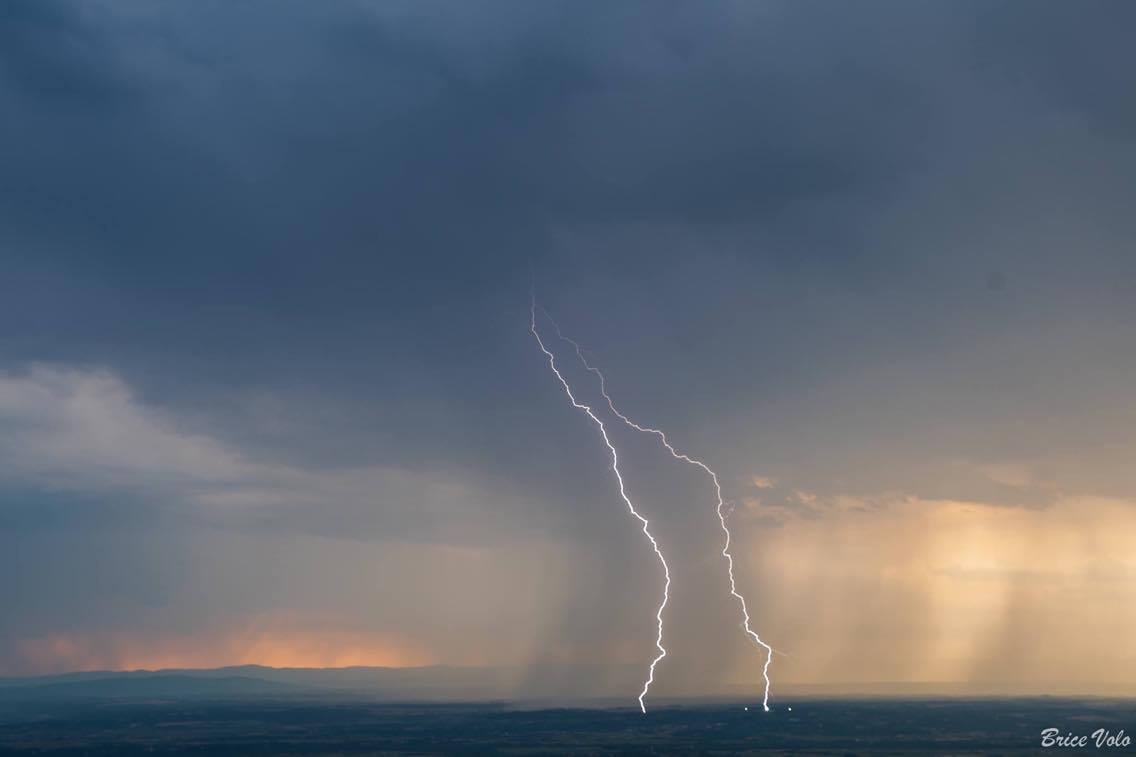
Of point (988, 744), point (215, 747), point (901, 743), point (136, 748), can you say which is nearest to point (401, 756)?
point (215, 747)

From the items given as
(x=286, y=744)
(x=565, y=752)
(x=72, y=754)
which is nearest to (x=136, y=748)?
(x=72, y=754)

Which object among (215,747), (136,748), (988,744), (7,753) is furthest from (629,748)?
(7,753)

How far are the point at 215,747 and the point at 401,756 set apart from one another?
4055 cm

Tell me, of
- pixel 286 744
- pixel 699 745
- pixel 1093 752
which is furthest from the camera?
pixel 286 744

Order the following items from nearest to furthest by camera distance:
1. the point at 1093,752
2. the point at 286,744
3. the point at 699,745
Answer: the point at 1093,752, the point at 699,745, the point at 286,744

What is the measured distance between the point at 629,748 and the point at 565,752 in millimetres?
11280

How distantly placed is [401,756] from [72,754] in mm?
57804

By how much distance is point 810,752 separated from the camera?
563 feet

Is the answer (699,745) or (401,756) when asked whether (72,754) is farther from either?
(699,745)

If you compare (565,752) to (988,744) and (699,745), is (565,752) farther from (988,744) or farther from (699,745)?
(988,744)

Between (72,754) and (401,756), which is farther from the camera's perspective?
(72,754)

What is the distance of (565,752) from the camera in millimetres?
170250

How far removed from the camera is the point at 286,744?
194625 millimetres

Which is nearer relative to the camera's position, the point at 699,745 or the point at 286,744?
the point at 699,745
